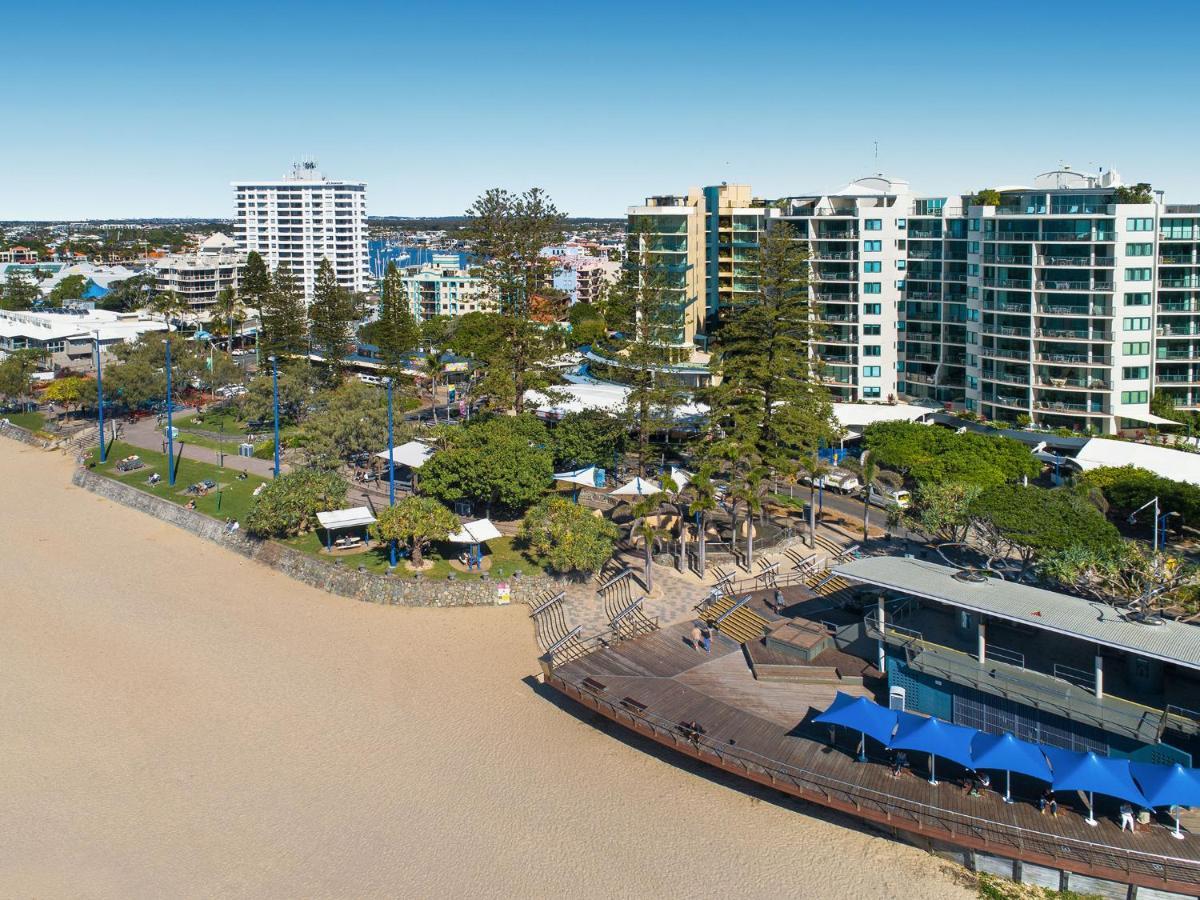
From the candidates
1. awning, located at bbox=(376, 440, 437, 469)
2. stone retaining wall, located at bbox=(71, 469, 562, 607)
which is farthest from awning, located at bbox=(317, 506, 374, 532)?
awning, located at bbox=(376, 440, 437, 469)

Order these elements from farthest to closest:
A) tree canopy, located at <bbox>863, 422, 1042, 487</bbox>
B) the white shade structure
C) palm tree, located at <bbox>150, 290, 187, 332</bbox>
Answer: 1. palm tree, located at <bbox>150, 290, 187, 332</bbox>
2. the white shade structure
3. tree canopy, located at <bbox>863, 422, 1042, 487</bbox>

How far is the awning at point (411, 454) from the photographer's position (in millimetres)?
41250

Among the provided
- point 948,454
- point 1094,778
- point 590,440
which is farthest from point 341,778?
point 948,454

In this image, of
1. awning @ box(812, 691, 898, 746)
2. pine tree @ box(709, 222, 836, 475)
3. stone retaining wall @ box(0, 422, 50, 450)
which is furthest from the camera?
stone retaining wall @ box(0, 422, 50, 450)

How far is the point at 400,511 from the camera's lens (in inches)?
1299

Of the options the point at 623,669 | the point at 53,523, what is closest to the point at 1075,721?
the point at 623,669

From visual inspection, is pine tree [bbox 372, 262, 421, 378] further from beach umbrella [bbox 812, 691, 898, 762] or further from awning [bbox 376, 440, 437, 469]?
beach umbrella [bbox 812, 691, 898, 762]

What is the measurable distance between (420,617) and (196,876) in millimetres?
12423

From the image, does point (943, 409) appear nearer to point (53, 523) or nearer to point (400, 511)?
point (400, 511)

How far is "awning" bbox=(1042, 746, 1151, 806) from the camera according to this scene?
18250 millimetres

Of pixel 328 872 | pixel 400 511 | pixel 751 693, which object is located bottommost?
pixel 328 872

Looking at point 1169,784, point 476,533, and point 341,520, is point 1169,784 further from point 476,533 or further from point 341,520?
point 341,520

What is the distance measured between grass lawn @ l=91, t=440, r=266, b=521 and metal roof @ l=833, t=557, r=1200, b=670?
986 inches

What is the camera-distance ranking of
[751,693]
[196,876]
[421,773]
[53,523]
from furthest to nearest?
[53,523], [751,693], [421,773], [196,876]
